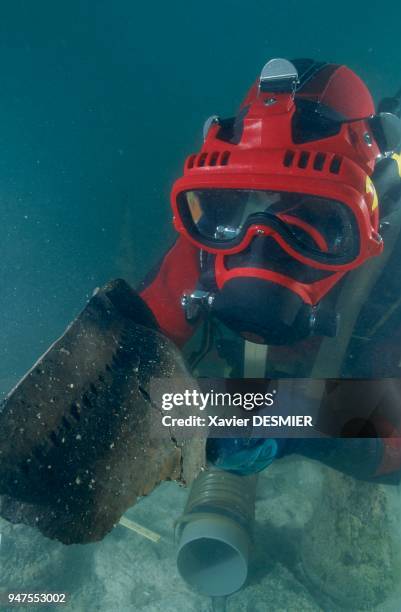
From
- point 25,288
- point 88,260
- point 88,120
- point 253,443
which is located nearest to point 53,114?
point 88,120

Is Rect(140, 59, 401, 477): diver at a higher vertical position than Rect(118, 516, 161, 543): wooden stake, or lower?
higher

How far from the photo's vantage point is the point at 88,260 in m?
7.10

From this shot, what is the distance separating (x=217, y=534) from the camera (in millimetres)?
3568

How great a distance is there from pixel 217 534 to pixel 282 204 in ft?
9.14

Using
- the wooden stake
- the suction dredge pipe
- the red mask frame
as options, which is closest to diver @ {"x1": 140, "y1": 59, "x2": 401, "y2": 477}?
the red mask frame

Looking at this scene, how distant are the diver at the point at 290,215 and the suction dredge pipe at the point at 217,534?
1373 millimetres

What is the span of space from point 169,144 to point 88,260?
2.33 m

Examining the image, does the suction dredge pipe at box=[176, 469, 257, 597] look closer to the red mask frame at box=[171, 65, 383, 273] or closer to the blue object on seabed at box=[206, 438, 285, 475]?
the blue object on seabed at box=[206, 438, 285, 475]

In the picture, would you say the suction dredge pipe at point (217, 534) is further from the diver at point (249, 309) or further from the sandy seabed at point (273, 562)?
the diver at point (249, 309)

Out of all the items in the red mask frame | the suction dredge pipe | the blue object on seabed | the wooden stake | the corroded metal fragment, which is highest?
the red mask frame

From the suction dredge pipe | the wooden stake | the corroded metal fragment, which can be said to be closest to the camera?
the corroded metal fragment

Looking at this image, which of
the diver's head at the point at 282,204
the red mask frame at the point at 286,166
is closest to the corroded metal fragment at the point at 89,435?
the diver's head at the point at 282,204

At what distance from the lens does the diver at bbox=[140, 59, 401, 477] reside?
2084mm

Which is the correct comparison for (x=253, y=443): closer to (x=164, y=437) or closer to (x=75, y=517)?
(x=164, y=437)
